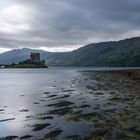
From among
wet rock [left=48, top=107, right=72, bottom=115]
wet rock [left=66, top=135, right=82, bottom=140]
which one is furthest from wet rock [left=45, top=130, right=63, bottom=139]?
wet rock [left=48, top=107, right=72, bottom=115]

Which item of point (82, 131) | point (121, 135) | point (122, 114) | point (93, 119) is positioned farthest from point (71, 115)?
point (121, 135)

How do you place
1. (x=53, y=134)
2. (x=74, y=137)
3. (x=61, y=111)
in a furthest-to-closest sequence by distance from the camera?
(x=61, y=111) → (x=53, y=134) → (x=74, y=137)

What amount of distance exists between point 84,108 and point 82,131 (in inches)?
394

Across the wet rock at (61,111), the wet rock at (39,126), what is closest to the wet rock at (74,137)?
the wet rock at (39,126)

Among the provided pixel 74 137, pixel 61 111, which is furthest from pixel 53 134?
pixel 61 111

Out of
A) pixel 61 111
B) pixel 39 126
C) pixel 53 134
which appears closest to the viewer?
pixel 53 134

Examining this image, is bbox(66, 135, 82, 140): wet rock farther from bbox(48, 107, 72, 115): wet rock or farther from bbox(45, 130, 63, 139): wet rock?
bbox(48, 107, 72, 115): wet rock

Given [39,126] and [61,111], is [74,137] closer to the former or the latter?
[39,126]

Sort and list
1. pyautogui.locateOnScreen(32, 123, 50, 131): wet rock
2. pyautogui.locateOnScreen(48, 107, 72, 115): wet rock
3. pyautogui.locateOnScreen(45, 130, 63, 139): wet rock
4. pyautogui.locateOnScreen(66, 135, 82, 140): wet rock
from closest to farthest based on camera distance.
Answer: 1. pyautogui.locateOnScreen(66, 135, 82, 140): wet rock
2. pyautogui.locateOnScreen(45, 130, 63, 139): wet rock
3. pyautogui.locateOnScreen(32, 123, 50, 131): wet rock
4. pyautogui.locateOnScreen(48, 107, 72, 115): wet rock

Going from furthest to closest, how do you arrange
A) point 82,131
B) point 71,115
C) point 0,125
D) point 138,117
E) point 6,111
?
point 6,111 < point 71,115 < point 138,117 < point 0,125 < point 82,131

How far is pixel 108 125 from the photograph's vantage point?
20.8 metres

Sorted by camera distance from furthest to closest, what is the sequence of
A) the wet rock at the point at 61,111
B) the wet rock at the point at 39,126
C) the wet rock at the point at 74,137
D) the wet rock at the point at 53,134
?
the wet rock at the point at 61,111, the wet rock at the point at 39,126, the wet rock at the point at 53,134, the wet rock at the point at 74,137

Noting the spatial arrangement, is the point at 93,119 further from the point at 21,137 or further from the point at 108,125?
the point at 21,137

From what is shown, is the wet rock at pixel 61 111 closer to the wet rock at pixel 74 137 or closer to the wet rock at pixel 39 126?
the wet rock at pixel 39 126
